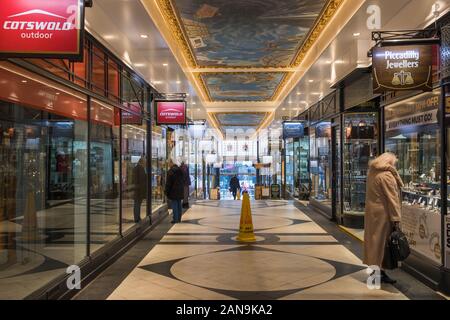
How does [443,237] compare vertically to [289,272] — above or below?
above

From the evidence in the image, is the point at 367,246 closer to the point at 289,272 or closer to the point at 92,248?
the point at 289,272

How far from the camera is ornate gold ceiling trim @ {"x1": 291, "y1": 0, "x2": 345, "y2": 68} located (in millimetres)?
8219

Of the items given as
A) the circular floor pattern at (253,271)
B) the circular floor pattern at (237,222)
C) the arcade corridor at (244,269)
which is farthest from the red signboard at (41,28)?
the circular floor pattern at (237,222)

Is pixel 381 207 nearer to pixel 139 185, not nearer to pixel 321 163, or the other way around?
pixel 139 185

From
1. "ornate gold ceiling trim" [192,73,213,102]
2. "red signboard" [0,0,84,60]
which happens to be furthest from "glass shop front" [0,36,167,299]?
"ornate gold ceiling trim" [192,73,213,102]

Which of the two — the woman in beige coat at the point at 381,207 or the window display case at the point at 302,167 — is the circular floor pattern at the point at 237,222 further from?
the window display case at the point at 302,167

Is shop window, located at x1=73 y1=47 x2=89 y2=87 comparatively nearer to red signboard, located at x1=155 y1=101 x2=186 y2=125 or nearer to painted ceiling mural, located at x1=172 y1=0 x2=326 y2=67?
painted ceiling mural, located at x1=172 y1=0 x2=326 y2=67

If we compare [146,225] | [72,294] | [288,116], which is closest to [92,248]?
[72,294]

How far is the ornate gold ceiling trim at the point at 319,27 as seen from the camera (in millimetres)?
8219

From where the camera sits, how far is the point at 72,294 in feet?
17.1

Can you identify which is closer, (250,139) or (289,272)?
(289,272)

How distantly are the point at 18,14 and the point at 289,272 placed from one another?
4.41 metres

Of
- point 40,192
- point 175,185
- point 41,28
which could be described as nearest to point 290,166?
point 175,185

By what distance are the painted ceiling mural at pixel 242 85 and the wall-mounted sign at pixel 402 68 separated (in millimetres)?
8786
